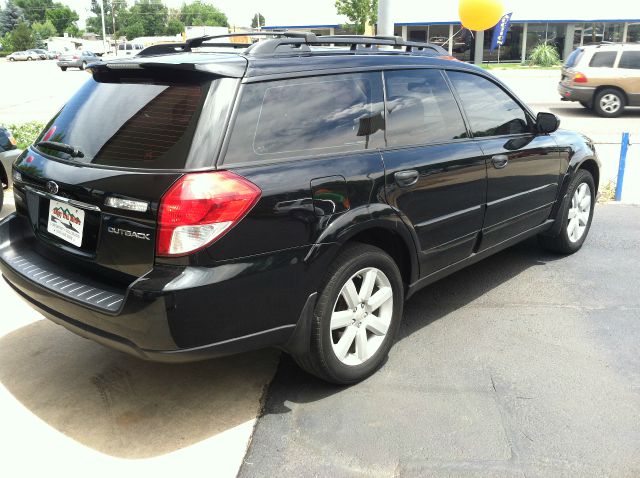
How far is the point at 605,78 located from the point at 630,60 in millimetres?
687

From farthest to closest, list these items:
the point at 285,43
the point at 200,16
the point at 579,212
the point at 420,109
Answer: the point at 200,16 → the point at 579,212 → the point at 420,109 → the point at 285,43

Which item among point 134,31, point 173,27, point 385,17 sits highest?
point 173,27

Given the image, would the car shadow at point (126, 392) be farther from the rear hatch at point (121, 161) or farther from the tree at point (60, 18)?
the tree at point (60, 18)

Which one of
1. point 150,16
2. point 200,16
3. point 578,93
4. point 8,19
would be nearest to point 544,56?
point 578,93

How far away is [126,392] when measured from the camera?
3.46m

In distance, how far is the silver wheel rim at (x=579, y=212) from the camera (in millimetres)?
5496

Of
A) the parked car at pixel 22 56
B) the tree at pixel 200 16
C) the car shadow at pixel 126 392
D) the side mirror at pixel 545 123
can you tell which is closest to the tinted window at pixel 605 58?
the side mirror at pixel 545 123

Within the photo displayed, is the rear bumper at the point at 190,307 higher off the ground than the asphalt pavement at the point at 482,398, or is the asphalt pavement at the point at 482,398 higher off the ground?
the rear bumper at the point at 190,307

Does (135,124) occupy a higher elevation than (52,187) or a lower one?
higher

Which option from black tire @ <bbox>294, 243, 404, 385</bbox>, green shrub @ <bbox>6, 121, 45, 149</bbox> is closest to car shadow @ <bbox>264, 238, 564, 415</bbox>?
black tire @ <bbox>294, 243, 404, 385</bbox>

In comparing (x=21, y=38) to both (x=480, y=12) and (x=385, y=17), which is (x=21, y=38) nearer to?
(x=480, y=12)

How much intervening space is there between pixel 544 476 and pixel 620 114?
16.0 m

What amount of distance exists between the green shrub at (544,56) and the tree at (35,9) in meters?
130

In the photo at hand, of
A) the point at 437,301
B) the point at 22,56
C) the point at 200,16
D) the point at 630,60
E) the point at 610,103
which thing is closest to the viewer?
the point at 437,301
